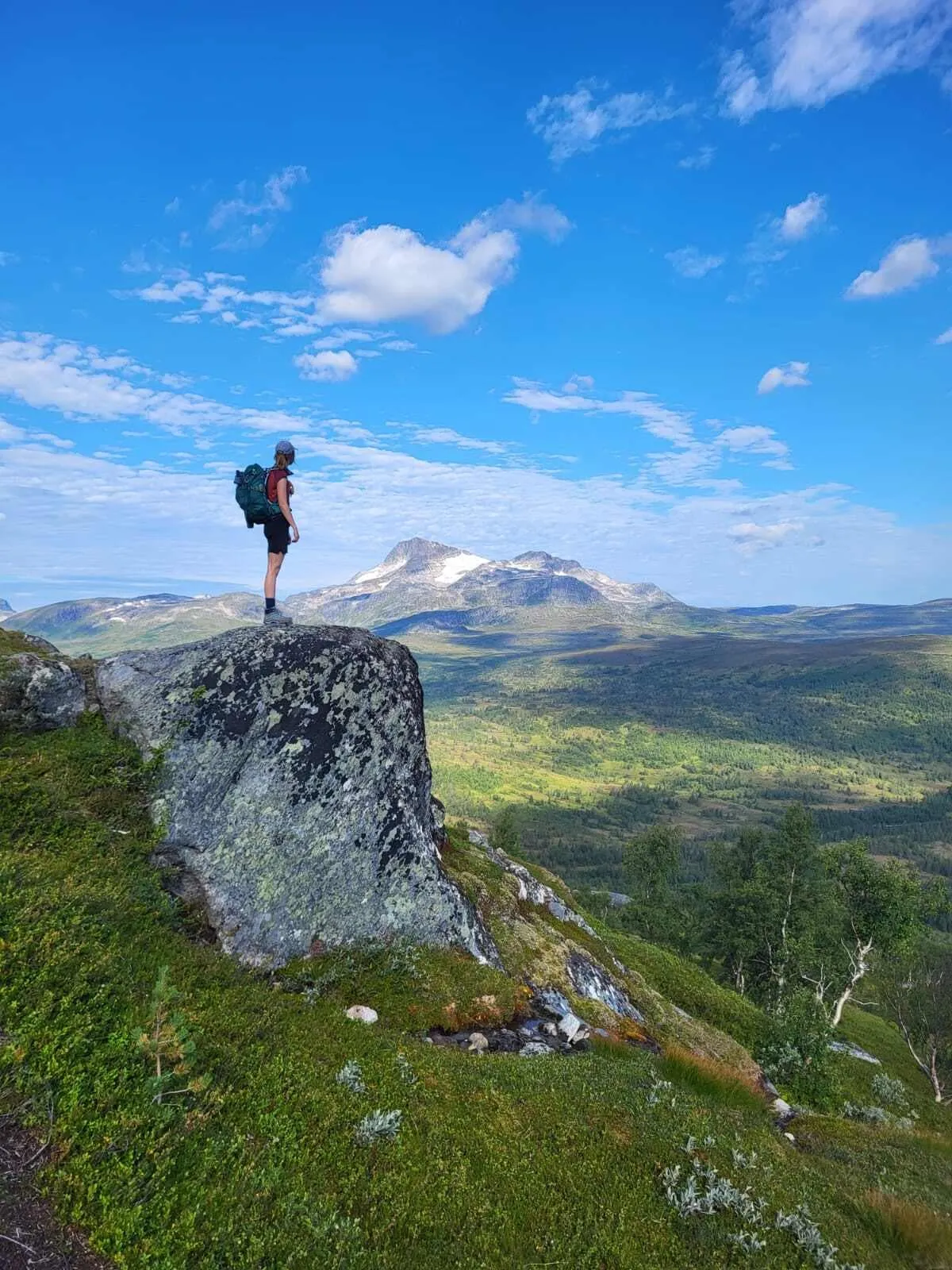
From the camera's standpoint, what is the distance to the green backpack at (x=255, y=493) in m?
19.3

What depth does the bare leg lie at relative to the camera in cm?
1989

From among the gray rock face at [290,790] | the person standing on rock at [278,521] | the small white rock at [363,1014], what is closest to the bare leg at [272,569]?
the person standing on rock at [278,521]

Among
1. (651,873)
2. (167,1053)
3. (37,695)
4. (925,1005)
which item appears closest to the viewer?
(167,1053)

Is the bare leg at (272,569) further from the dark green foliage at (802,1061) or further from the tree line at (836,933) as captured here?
the tree line at (836,933)

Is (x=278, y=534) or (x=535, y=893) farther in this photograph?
(x=535, y=893)

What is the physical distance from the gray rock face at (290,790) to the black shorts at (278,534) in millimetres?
3201

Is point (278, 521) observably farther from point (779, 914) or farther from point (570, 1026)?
point (779, 914)

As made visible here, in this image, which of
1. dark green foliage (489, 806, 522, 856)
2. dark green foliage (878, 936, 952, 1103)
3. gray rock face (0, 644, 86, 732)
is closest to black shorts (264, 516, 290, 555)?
gray rock face (0, 644, 86, 732)

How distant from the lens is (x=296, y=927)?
560 inches

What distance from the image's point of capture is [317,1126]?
8.09 metres

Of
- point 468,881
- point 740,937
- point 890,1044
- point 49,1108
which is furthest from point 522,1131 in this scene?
point 890,1044

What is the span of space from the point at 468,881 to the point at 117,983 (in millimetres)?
15394

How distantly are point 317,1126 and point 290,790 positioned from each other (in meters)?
8.82

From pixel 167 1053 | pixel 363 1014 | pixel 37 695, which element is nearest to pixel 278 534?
pixel 37 695
